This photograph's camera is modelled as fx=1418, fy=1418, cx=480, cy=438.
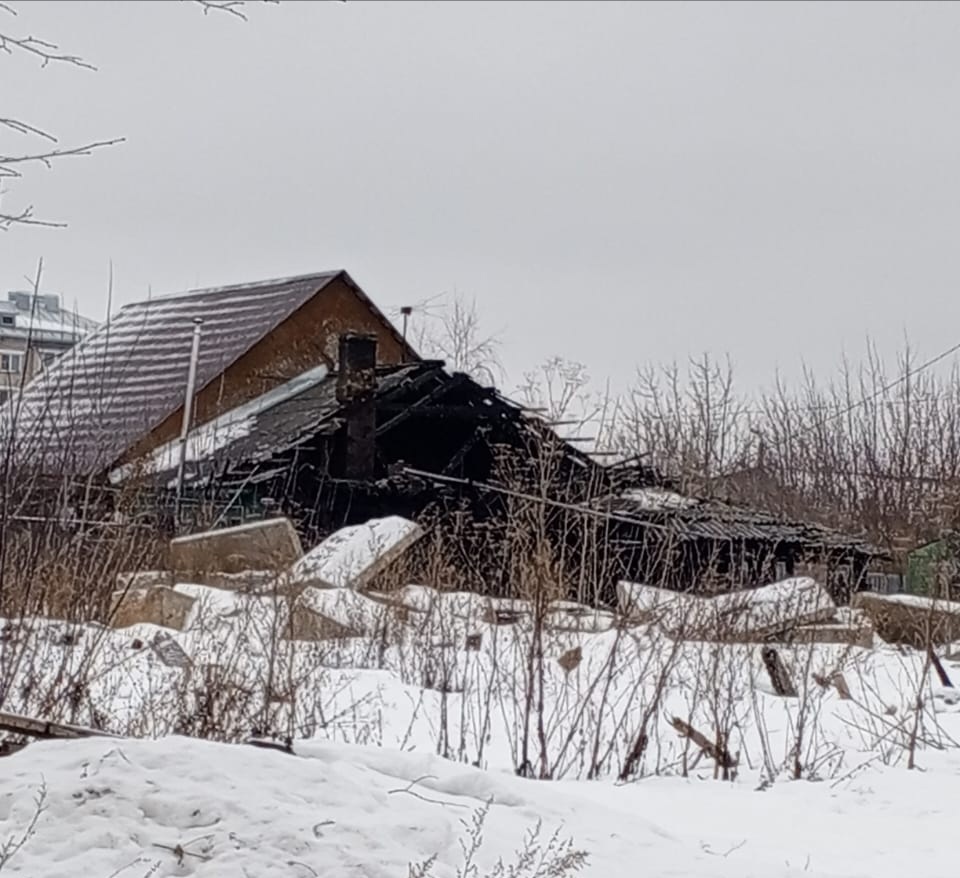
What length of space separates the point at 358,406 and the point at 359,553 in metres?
6.61

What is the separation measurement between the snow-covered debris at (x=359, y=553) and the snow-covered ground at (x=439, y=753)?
3.77 ft

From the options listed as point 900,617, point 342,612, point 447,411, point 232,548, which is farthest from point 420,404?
point 342,612

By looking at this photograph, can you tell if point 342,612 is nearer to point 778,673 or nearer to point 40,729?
point 778,673

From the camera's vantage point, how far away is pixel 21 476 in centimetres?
786

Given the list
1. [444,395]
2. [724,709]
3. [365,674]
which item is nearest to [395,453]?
[444,395]

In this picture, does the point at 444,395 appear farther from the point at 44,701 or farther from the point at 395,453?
the point at 44,701

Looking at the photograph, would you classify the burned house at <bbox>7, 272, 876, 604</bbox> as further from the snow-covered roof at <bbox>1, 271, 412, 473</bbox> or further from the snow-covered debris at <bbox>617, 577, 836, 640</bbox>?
the snow-covered debris at <bbox>617, 577, 836, 640</bbox>

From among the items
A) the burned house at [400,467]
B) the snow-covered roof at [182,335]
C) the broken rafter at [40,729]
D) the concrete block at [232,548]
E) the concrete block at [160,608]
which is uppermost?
the snow-covered roof at [182,335]

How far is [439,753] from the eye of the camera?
30.2 ft

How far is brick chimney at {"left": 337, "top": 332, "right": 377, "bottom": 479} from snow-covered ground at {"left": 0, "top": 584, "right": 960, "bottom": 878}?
328 inches

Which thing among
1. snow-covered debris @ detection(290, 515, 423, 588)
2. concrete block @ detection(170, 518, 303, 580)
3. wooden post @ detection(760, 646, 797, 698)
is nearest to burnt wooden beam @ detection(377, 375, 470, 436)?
snow-covered debris @ detection(290, 515, 423, 588)

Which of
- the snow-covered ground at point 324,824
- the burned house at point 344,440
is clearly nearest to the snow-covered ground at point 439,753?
the snow-covered ground at point 324,824

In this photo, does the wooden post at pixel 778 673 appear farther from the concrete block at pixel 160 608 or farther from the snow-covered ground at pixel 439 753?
the concrete block at pixel 160 608

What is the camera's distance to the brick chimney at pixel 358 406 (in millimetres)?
22234
